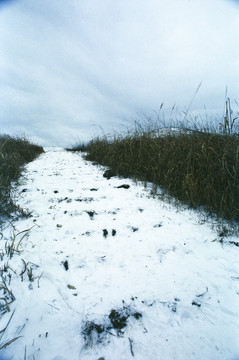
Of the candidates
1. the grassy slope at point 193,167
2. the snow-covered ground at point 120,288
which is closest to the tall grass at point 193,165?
the grassy slope at point 193,167

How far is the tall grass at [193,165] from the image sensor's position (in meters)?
1.92

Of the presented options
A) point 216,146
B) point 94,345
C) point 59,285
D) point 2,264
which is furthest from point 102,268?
point 216,146

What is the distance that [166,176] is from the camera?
2561 millimetres

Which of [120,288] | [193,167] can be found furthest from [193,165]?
[120,288]

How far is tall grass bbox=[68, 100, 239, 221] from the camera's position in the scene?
6.31ft

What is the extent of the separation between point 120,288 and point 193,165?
75.6 inches

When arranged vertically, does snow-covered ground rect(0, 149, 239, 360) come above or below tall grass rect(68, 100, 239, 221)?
below

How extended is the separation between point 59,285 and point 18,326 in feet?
0.94

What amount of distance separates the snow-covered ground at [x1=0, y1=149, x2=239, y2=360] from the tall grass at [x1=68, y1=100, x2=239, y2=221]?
0.33 m

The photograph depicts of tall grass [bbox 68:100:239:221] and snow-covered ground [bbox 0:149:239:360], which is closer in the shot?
snow-covered ground [bbox 0:149:239:360]

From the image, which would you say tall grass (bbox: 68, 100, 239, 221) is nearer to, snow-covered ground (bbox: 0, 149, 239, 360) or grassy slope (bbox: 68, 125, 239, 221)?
grassy slope (bbox: 68, 125, 239, 221)

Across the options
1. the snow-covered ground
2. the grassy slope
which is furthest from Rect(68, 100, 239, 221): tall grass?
the snow-covered ground

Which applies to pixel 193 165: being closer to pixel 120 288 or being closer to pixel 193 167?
pixel 193 167

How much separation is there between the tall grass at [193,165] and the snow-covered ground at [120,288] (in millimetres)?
330
